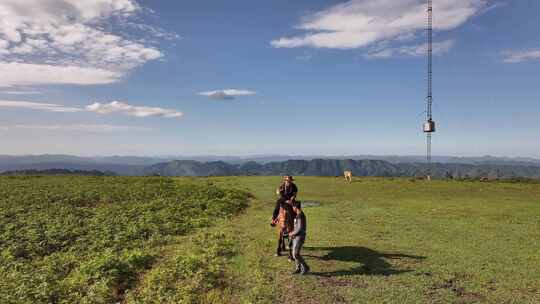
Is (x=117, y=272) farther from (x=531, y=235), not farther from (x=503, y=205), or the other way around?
(x=503, y=205)

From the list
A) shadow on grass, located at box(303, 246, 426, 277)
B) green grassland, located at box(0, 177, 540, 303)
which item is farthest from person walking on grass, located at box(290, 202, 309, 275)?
shadow on grass, located at box(303, 246, 426, 277)

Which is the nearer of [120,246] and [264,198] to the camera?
[120,246]

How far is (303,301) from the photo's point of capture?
42.9 feet

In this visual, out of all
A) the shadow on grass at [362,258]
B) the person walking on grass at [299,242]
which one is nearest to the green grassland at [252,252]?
the shadow on grass at [362,258]

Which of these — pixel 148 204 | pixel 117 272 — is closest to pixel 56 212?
pixel 148 204

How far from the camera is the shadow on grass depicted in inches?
630

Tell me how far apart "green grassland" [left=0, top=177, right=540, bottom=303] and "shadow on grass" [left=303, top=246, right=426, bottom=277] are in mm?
52

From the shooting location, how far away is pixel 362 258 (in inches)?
717

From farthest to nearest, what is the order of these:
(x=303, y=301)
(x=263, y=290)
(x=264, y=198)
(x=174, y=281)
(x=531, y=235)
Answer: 1. (x=264, y=198)
2. (x=531, y=235)
3. (x=174, y=281)
4. (x=263, y=290)
5. (x=303, y=301)

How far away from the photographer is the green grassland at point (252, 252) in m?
14.0

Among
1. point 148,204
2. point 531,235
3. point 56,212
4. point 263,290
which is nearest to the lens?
point 263,290

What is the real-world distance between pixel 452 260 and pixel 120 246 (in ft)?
56.0

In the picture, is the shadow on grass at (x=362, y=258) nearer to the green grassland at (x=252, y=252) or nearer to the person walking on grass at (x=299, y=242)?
the green grassland at (x=252, y=252)

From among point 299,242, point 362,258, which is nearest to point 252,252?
point 299,242
